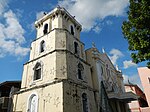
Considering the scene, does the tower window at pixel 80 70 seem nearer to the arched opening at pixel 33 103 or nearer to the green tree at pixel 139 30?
the arched opening at pixel 33 103

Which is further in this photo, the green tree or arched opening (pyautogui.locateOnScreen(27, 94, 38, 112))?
arched opening (pyautogui.locateOnScreen(27, 94, 38, 112))

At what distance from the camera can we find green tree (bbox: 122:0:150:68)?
393 inches

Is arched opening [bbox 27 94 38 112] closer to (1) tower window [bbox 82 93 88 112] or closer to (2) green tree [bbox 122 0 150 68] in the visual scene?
(1) tower window [bbox 82 93 88 112]

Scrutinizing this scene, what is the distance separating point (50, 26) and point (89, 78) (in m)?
9.20

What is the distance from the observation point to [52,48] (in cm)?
1984

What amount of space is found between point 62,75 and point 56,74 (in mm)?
658

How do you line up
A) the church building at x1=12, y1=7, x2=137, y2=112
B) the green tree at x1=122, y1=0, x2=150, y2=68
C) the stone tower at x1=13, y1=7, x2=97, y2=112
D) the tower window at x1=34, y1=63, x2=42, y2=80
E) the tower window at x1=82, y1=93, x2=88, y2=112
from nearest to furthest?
the green tree at x1=122, y1=0, x2=150, y2=68
the stone tower at x1=13, y1=7, x2=97, y2=112
the church building at x1=12, y1=7, x2=137, y2=112
the tower window at x1=82, y1=93, x2=88, y2=112
the tower window at x1=34, y1=63, x2=42, y2=80

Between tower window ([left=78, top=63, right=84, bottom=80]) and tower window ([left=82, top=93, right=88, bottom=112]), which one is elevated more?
tower window ([left=78, top=63, right=84, bottom=80])

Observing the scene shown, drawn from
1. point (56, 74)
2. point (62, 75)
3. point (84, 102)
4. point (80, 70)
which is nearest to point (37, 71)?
point (56, 74)

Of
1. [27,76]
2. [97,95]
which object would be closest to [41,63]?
[27,76]

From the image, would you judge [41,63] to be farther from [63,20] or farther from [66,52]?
[63,20]

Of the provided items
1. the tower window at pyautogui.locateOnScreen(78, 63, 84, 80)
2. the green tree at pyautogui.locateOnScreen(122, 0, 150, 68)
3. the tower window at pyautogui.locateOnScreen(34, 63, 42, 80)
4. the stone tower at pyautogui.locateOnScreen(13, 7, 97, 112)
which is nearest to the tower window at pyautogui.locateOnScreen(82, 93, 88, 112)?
the stone tower at pyautogui.locateOnScreen(13, 7, 97, 112)

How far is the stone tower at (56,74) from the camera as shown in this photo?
636 inches

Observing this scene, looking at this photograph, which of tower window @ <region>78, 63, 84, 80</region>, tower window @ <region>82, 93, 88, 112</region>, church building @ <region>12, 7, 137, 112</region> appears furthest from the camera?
tower window @ <region>78, 63, 84, 80</region>
